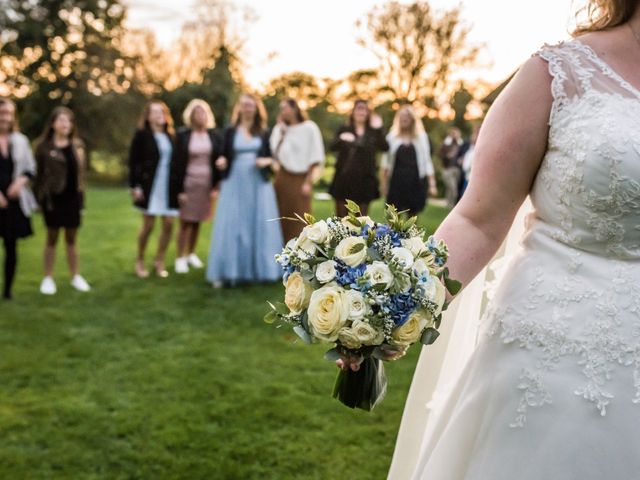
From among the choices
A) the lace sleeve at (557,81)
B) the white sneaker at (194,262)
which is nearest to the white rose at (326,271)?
the lace sleeve at (557,81)

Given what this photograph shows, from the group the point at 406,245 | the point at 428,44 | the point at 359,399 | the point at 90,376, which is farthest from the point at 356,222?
the point at 428,44

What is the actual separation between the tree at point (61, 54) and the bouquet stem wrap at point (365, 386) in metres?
37.5

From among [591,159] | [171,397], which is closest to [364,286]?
[591,159]

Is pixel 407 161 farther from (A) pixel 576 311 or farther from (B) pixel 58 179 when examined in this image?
(A) pixel 576 311

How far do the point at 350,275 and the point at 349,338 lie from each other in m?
0.14

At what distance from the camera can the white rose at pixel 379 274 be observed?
61.6 inches

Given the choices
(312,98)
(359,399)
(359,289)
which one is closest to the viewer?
(359,289)

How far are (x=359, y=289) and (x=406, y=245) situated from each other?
160mm

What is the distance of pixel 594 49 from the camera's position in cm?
189

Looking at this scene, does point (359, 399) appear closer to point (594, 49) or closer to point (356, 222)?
point (356, 222)

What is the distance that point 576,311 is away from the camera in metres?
1.78

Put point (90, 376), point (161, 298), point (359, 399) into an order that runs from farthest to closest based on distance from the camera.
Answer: point (161, 298) < point (90, 376) < point (359, 399)

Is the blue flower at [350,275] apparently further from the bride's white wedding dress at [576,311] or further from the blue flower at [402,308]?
the bride's white wedding dress at [576,311]

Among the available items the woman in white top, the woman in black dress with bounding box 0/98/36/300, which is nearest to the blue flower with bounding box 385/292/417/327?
the woman in black dress with bounding box 0/98/36/300
